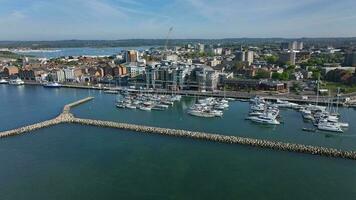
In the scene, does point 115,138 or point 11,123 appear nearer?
point 115,138

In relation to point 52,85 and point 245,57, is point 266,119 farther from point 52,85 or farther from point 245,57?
point 245,57

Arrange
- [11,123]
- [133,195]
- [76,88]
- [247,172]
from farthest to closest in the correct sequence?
[76,88] < [11,123] < [247,172] < [133,195]

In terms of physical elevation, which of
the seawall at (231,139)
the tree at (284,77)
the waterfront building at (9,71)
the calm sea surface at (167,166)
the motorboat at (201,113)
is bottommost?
the calm sea surface at (167,166)

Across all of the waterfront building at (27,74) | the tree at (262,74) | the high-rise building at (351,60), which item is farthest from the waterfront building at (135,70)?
the high-rise building at (351,60)

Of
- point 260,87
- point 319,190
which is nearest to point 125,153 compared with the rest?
point 319,190

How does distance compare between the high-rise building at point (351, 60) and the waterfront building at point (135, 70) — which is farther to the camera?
the high-rise building at point (351, 60)

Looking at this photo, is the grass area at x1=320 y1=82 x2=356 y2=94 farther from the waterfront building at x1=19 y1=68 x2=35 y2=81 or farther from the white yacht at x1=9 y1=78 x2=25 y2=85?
the waterfront building at x1=19 y1=68 x2=35 y2=81

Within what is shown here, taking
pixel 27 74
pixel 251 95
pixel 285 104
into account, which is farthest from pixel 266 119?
pixel 27 74

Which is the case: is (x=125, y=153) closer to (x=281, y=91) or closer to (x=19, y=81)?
(x=281, y=91)

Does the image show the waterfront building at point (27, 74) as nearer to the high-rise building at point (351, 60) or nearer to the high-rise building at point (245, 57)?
the high-rise building at point (245, 57)
